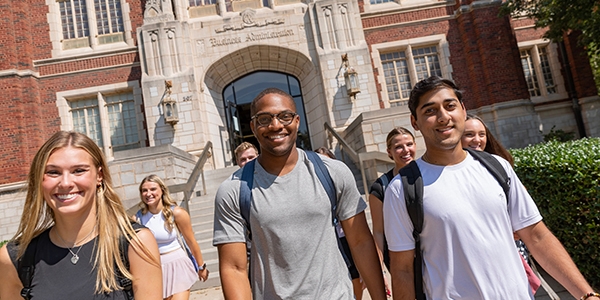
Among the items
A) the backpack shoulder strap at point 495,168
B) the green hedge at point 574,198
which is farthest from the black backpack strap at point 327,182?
the green hedge at point 574,198

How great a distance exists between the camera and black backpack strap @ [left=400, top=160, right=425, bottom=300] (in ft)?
5.60

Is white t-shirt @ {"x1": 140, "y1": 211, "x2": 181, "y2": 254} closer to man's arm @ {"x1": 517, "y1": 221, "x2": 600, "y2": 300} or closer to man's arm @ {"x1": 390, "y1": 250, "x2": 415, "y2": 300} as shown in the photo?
man's arm @ {"x1": 390, "y1": 250, "x2": 415, "y2": 300}

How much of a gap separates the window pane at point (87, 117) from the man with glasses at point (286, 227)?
13441mm

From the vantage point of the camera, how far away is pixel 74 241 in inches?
69.1

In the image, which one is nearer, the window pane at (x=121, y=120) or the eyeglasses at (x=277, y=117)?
the eyeglasses at (x=277, y=117)

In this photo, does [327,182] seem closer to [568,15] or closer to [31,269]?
[31,269]

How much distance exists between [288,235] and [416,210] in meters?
0.57

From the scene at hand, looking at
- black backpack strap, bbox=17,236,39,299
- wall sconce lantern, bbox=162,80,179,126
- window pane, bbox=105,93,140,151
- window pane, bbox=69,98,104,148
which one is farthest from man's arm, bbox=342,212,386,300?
window pane, bbox=69,98,104,148

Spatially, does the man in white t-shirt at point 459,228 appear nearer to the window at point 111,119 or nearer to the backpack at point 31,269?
the backpack at point 31,269

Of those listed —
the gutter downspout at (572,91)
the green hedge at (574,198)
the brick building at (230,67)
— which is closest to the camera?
the green hedge at (574,198)

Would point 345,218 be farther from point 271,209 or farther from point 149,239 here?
point 149,239

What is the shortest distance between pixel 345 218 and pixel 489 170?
0.70 metres

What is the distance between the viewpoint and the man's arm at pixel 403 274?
174 centimetres

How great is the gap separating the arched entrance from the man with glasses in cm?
1273
